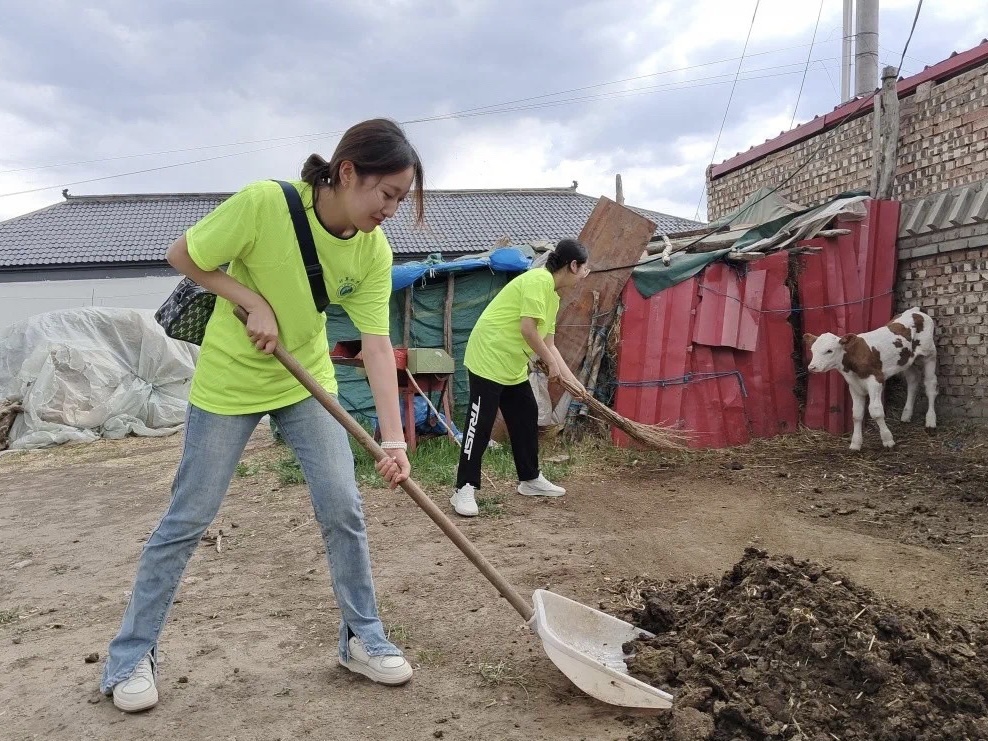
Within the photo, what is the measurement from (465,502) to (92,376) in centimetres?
802

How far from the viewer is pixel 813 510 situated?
16.1 feet

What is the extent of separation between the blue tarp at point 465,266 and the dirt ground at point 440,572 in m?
2.29

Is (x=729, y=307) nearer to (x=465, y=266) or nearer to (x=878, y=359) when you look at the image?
(x=878, y=359)

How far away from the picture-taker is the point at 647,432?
6.46 m

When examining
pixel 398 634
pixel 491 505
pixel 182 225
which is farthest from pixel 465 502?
pixel 182 225

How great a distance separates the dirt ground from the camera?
2410 mm

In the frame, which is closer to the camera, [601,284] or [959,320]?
[959,320]

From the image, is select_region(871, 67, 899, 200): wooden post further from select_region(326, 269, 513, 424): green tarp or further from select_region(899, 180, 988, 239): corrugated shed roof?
select_region(326, 269, 513, 424): green tarp

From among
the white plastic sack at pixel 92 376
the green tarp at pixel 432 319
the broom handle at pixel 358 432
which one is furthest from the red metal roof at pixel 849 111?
the white plastic sack at pixel 92 376

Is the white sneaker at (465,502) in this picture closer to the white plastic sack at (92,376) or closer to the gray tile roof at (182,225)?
the white plastic sack at (92,376)

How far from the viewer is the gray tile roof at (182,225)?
20.9 meters

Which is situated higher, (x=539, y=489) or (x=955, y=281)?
(x=955, y=281)

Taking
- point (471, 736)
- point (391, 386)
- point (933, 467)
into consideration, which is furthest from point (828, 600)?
point (933, 467)

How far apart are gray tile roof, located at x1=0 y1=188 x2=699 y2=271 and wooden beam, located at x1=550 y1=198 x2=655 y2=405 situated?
12.6m
